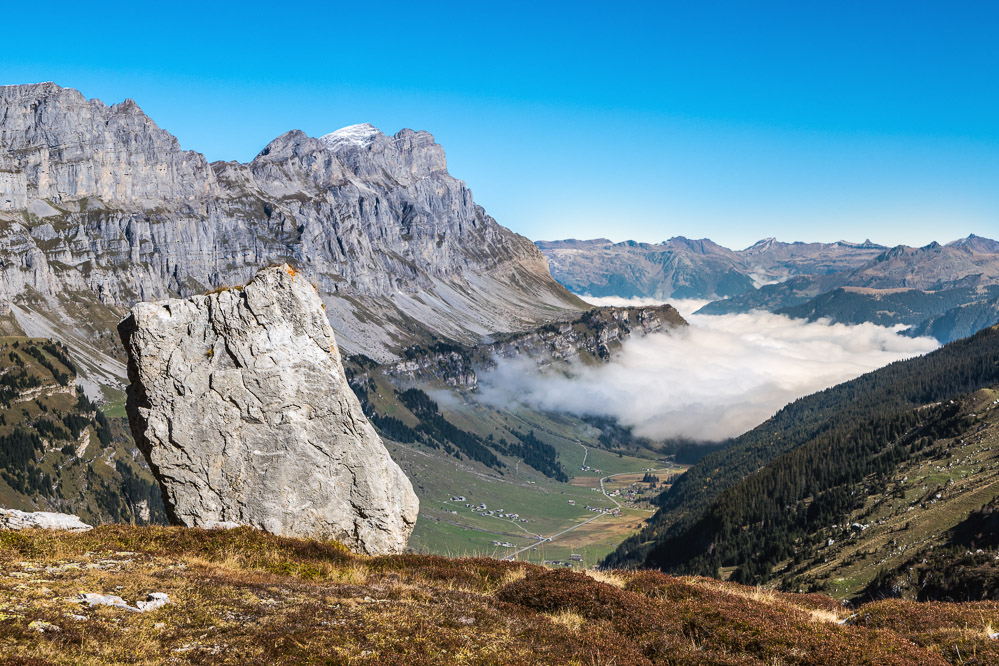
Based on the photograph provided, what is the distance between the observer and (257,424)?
1240 inches

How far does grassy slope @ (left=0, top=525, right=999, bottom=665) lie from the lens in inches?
603

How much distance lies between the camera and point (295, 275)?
3544 centimetres

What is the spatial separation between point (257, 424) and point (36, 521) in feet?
31.0

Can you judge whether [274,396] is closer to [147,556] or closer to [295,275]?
[295,275]

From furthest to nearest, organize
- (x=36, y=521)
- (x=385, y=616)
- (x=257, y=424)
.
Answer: (x=257, y=424) → (x=36, y=521) → (x=385, y=616)

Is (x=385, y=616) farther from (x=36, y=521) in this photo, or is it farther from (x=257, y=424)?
(x=36, y=521)

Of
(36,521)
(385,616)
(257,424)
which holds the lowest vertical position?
(385,616)

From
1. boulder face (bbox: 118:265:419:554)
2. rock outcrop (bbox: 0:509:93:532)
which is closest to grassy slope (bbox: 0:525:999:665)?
rock outcrop (bbox: 0:509:93:532)

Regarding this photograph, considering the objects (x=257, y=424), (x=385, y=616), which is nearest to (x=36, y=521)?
(x=257, y=424)

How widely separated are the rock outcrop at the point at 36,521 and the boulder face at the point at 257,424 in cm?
380

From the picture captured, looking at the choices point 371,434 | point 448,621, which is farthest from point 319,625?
point 371,434

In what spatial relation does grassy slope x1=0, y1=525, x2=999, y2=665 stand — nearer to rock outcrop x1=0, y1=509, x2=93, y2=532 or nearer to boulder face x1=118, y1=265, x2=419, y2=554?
rock outcrop x1=0, y1=509, x2=93, y2=532

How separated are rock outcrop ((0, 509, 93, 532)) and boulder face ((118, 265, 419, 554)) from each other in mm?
3801

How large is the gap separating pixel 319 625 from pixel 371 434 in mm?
17110
